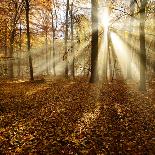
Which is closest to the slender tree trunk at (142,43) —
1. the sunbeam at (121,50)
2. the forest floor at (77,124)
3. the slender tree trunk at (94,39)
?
the forest floor at (77,124)

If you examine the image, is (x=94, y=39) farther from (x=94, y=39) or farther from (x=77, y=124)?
(x=77, y=124)

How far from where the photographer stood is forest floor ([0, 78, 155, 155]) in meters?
8.32

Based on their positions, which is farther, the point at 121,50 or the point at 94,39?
the point at 121,50

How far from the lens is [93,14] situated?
2138cm

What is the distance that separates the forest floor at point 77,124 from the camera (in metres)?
8.32

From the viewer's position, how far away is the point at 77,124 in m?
10.6

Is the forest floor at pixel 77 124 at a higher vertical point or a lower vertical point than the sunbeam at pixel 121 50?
lower

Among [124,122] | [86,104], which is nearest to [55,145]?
[124,122]

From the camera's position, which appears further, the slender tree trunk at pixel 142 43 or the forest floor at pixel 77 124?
the slender tree trunk at pixel 142 43

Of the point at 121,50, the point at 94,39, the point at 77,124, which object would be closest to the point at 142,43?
the point at 94,39

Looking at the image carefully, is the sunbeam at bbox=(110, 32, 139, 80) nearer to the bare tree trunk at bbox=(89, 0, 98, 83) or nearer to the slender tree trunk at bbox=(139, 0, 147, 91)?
the bare tree trunk at bbox=(89, 0, 98, 83)

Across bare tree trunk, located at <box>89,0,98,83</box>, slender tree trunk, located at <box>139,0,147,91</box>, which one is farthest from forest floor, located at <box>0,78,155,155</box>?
bare tree trunk, located at <box>89,0,98,83</box>

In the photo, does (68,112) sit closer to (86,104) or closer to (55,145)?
(86,104)

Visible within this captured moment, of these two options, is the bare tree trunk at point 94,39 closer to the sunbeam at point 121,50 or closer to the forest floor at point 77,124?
the forest floor at point 77,124
